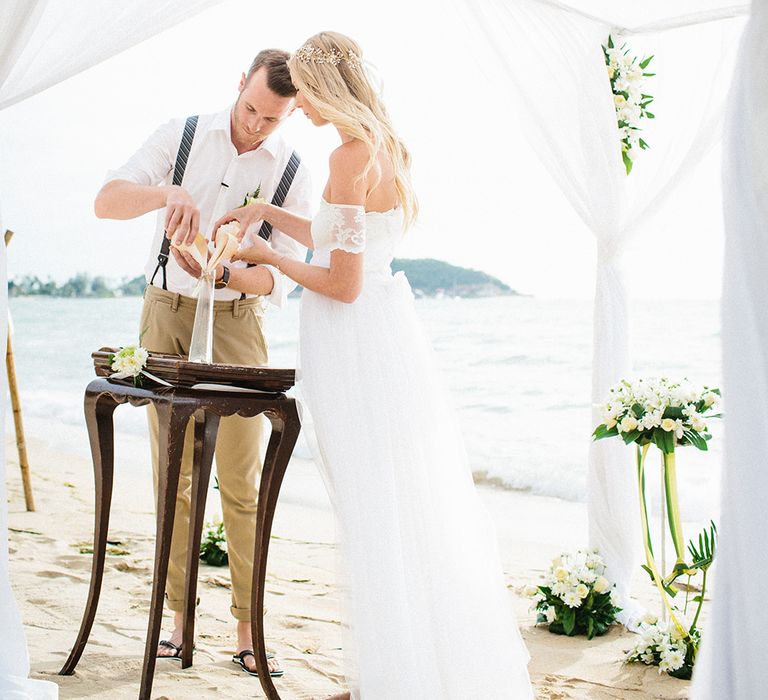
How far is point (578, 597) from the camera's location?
3.59 meters

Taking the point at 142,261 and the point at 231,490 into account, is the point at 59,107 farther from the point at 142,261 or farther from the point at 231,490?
the point at 231,490

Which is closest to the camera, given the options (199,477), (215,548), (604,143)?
(199,477)

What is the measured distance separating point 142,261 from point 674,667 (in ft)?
70.2

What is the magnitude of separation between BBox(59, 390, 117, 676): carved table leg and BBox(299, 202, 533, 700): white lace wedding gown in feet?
2.46

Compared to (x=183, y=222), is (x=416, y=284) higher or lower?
higher

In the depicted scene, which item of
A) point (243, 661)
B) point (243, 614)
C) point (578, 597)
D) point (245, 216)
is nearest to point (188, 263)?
point (245, 216)

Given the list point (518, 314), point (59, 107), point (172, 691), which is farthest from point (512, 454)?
point (59, 107)

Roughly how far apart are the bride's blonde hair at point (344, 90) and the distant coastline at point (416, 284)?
18.2 m

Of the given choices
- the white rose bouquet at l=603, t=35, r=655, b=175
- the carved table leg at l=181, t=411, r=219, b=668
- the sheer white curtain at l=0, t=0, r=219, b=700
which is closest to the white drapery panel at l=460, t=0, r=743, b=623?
the white rose bouquet at l=603, t=35, r=655, b=175

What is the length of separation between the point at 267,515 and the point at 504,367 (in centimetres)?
1431

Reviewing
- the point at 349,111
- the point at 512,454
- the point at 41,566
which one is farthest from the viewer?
the point at 512,454

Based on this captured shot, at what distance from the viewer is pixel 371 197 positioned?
8.63ft

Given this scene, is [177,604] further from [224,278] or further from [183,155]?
[183,155]

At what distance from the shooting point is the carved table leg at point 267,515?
9.04 feet
